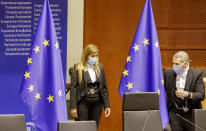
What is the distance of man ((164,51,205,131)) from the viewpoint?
3.85 meters

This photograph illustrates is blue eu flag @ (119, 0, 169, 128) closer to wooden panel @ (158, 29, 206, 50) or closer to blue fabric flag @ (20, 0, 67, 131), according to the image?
blue fabric flag @ (20, 0, 67, 131)

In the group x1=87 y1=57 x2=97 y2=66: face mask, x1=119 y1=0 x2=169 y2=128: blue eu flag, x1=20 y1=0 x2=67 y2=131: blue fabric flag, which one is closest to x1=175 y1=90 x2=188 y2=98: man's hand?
x1=119 y1=0 x2=169 y2=128: blue eu flag

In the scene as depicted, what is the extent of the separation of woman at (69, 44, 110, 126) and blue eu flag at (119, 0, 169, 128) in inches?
16.2

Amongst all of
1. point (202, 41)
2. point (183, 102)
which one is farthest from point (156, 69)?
point (202, 41)

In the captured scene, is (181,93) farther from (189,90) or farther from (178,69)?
(178,69)

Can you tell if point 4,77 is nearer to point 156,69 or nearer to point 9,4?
point 9,4

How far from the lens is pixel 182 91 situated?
3.80 m

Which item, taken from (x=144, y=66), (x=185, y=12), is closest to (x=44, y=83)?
(x=144, y=66)

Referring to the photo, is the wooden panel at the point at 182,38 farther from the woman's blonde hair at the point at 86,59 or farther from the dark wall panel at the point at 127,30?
the woman's blonde hair at the point at 86,59

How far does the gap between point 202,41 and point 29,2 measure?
9.82 feet

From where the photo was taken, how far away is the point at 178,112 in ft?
12.8

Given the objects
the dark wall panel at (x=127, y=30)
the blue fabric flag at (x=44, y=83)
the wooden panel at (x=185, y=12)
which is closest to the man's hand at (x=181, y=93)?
the blue fabric flag at (x=44, y=83)

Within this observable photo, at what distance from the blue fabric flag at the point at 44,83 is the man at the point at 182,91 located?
1269 mm

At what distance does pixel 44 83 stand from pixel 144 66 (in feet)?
4.27
